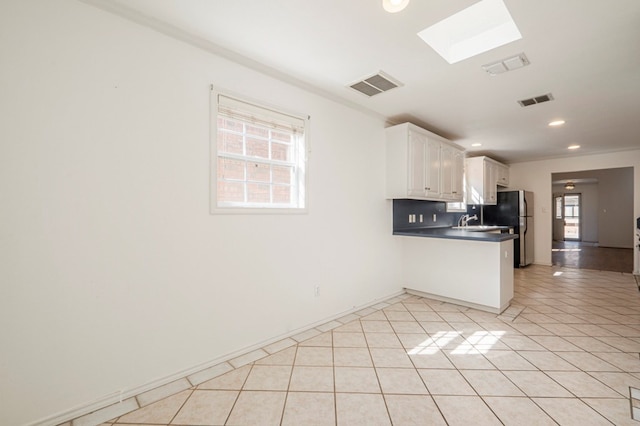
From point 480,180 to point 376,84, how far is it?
159 inches

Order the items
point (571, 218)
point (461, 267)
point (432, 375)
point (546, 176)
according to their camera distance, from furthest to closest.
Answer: point (571, 218)
point (546, 176)
point (461, 267)
point (432, 375)

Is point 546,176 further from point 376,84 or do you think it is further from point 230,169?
point 230,169

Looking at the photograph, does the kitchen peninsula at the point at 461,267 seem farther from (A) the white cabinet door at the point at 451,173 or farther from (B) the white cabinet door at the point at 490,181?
(B) the white cabinet door at the point at 490,181

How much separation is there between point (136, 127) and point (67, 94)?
1.21ft

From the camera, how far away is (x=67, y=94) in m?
1.68

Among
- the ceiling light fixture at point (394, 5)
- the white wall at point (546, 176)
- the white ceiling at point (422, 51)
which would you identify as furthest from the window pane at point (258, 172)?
the white wall at point (546, 176)

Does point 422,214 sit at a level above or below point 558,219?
above

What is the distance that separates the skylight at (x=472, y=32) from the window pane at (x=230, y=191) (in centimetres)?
184

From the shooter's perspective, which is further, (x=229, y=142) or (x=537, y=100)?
(x=537, y=100)

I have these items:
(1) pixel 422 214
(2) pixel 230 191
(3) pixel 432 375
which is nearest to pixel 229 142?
(2) pixel 230 191

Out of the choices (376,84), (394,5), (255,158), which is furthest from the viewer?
(376,84)

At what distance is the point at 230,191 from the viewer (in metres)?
2.44

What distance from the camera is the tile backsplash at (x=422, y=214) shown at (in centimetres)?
418

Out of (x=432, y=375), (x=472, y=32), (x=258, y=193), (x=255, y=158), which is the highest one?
(x=472, y=32)
